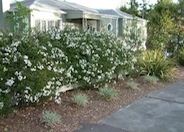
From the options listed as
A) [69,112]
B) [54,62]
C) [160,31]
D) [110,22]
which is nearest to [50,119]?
[69,112]

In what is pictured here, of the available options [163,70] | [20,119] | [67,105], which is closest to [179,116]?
[67,105]

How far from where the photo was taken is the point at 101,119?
15.5 ft

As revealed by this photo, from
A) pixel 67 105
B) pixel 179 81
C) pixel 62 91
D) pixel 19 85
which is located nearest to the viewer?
pixel 19 85

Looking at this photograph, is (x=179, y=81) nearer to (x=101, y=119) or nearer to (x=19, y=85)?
(x=101, y=119)

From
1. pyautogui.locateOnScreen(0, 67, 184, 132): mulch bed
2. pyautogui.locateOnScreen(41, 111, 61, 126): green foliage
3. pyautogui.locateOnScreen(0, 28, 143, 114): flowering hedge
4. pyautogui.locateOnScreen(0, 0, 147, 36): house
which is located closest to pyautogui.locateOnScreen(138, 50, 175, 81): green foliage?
pyautogui.locateOnScreen(0, 28, 143, 114): flowering hedge

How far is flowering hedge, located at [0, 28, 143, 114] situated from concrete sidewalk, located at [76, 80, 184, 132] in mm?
1165

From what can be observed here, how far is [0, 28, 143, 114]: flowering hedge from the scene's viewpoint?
14.1 ft

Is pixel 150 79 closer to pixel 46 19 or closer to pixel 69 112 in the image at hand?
pixel 69 112

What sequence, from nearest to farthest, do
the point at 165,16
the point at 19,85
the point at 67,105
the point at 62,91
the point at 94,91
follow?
the point at 19,85 → the point at 67,105 → the point at 62,91 → the point at 94,91 → the point at 165,16

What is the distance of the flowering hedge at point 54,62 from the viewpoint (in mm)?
4309

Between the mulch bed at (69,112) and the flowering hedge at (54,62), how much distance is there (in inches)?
8.0

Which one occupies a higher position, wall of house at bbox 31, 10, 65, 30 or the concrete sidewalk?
wall of house at bbox 31, 10, 65, 30

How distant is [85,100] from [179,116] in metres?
1.96

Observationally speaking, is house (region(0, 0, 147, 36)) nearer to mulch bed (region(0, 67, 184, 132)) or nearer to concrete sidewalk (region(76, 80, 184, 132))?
mulch bed (region(0, 67, 184, 132))
